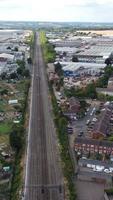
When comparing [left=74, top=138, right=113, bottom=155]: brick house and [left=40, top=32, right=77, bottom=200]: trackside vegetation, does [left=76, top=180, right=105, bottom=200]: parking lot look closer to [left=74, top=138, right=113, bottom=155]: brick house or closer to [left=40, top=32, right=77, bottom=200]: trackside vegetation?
[left=40, top=32, right=77, bottom=200]: trackside vegetation

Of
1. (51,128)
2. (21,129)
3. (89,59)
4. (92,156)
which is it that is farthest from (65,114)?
(89,59)

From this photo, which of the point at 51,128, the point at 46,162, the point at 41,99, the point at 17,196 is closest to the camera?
the point at 17,196

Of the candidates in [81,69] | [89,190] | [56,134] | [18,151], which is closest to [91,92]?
[56,134]

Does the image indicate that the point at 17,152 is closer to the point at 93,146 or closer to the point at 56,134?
the point at 56,134

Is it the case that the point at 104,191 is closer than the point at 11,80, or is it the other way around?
the point at 104,191

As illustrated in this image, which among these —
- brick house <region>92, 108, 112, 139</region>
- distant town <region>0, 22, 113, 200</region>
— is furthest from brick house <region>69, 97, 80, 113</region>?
brick house <region>92, 108, 112, 139</region>

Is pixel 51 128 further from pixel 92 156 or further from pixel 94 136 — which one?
pixel 92 156

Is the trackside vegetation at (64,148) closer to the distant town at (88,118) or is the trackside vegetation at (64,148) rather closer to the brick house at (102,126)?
the distant town at (88,118)

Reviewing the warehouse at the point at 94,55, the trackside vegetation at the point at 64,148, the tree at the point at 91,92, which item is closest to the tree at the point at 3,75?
the tree at the point at 91,92
